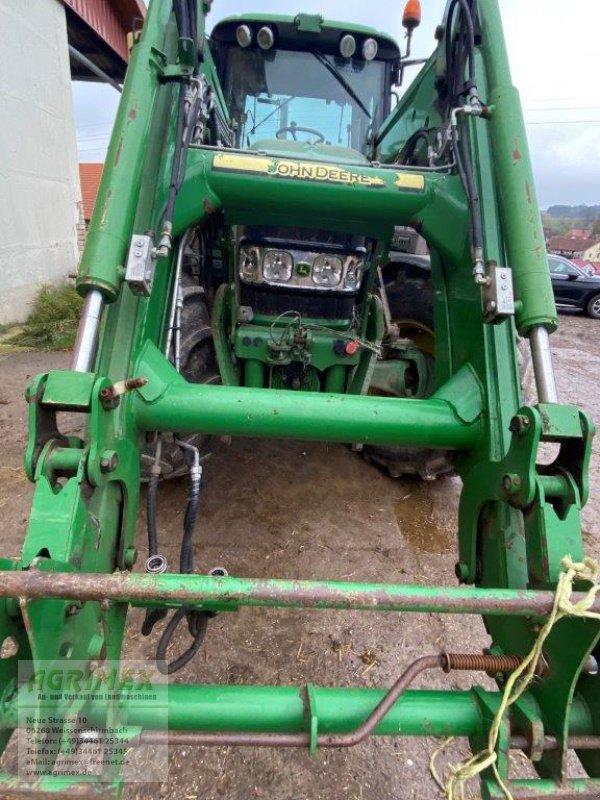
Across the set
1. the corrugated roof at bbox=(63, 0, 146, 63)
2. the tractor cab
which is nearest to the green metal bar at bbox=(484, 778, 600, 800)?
the tractor cab

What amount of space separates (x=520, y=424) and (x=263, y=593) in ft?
3.04

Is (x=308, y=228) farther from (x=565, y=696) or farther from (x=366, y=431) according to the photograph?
(x=565, y=696)

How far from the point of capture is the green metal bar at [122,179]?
1.65m

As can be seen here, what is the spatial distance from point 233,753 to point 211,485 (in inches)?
66.3

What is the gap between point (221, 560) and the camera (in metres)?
2.57

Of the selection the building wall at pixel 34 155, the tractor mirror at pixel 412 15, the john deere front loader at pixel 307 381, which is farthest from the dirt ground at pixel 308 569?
the building wall at pixel 34 155

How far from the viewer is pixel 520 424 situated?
4.83 feet

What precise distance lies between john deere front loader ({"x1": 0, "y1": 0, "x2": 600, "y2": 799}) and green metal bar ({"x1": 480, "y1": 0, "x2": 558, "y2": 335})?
0.01 metres

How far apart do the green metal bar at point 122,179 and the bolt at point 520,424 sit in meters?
1.40

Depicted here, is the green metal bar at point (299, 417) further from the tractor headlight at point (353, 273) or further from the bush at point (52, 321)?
the bush at point (52, 321)

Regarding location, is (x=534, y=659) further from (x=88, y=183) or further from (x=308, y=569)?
(x=88, y=183)

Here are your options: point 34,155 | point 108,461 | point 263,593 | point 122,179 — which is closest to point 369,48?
point 122,179

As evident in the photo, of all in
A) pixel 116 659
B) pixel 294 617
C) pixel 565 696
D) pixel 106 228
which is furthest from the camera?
pixel 294 617

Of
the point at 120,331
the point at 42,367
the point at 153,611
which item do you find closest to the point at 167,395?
the point at 120,331
